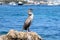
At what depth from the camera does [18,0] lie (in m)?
163

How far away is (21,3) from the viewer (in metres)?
157

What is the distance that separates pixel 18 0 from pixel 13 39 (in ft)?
502

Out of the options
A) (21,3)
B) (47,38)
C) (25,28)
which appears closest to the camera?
(25,28)

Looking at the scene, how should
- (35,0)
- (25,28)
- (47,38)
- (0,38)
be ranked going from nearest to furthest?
1. (0,38)
2. (25,28)
3. (47,38)
4. (35,0)

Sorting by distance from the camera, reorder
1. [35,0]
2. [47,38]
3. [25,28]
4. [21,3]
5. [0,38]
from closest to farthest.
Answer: [0,38]
[25,28]
[47,38]
[21,3]
[35,0]

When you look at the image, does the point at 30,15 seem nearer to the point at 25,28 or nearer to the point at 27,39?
the point at 25,28

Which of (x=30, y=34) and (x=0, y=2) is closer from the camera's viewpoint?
(x=30, y=34)

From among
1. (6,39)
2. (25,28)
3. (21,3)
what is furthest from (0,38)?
(21,3)

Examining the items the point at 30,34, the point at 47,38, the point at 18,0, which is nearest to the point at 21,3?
the point at 18,0

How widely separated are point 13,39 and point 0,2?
150 m

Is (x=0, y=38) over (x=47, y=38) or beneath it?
over

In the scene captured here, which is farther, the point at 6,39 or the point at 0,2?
the point at 0,2

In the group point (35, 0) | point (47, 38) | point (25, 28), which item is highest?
point (25, 28)

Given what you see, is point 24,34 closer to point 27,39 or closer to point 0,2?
point 27,39
